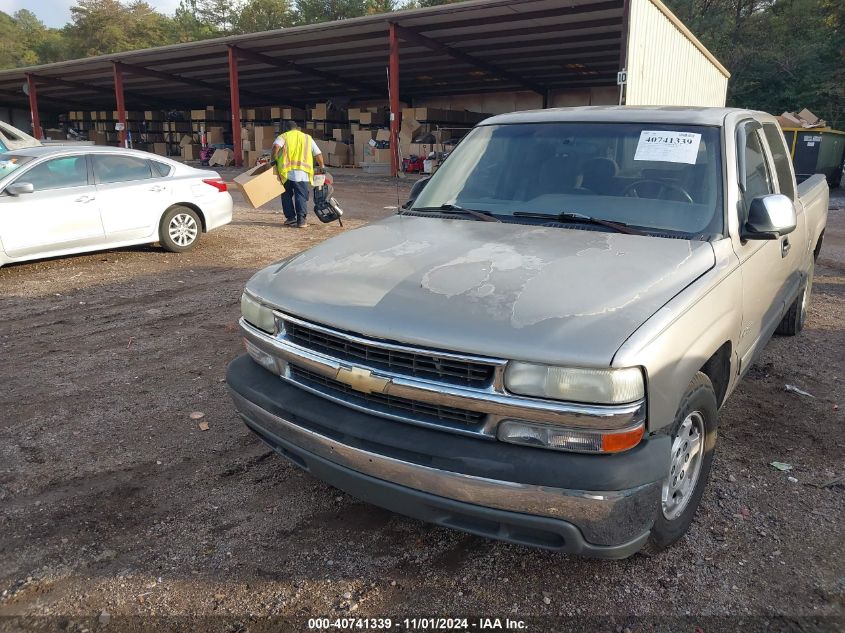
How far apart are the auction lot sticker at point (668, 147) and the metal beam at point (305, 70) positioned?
23323 millimetres

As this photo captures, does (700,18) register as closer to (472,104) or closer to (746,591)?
(472,104)

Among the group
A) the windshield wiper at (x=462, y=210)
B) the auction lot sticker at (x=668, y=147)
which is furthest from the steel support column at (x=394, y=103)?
the auction lot sticker at (x=668, y=147)

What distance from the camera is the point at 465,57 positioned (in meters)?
22.5

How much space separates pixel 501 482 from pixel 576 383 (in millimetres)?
409

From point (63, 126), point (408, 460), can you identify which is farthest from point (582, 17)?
point (63, 126)

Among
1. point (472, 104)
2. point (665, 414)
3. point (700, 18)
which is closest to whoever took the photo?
point (665, 414)

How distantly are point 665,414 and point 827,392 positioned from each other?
300 centimetres

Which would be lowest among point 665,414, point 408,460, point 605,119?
point 408,460

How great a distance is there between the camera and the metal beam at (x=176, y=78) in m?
27.6

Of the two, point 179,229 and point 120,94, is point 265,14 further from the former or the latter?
point 179,229

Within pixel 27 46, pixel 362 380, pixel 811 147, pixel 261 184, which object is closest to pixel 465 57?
pixel 811 147

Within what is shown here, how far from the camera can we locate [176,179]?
9.09 metres

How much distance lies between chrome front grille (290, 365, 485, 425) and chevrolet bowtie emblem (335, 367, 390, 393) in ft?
0.15

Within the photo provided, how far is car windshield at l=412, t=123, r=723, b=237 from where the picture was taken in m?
3.19
